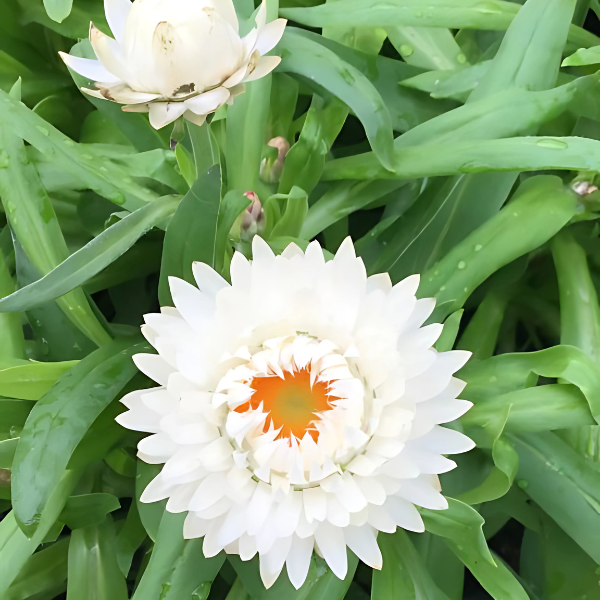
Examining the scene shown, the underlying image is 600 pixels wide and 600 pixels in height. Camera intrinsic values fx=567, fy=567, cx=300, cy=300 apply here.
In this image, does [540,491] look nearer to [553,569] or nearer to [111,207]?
[553,569]

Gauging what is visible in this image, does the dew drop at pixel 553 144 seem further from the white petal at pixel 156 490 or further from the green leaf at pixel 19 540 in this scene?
the green leaf at pixel 19 540

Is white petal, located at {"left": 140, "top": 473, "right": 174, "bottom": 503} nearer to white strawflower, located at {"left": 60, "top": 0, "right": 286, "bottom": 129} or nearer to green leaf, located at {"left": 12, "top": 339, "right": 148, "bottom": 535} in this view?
green leaf, located at {"left": 12, "top": 339, "right": 148, "bottom": 535}

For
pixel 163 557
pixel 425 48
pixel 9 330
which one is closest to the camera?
pixel 163 557

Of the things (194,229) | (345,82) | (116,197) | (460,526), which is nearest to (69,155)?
(116,197)

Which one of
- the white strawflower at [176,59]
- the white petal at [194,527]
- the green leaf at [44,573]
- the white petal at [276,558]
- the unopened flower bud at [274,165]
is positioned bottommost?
the green leaf at [44,573]

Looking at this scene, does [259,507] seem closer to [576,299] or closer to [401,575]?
[401,575]

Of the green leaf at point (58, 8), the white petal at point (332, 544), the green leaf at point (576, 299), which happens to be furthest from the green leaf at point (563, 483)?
the green leaf at point (58, 8)
